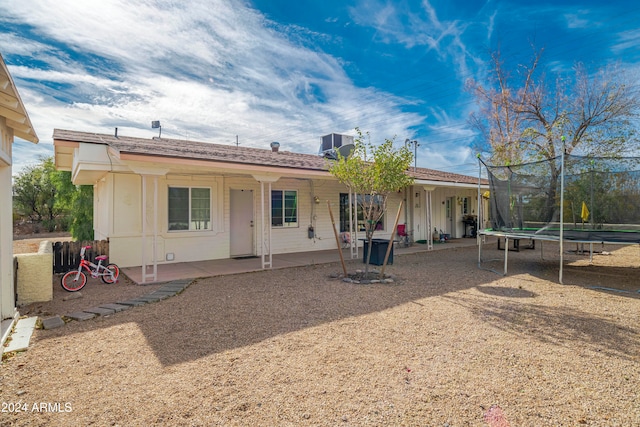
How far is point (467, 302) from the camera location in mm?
5422

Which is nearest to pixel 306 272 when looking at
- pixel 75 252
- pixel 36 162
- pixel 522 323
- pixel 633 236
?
pixel 522 323

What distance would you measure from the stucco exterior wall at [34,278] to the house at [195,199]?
4.95 ft

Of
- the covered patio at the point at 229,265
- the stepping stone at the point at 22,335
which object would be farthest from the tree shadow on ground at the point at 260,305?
the covered patio at the point at 229,265

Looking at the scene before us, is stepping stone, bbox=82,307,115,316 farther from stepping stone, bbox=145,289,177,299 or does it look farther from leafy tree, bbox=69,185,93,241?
leafy tree, bbox=69,185,93,241

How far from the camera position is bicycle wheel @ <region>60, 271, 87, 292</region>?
610 cm

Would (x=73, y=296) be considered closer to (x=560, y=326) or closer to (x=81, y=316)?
(x=81, y=316)

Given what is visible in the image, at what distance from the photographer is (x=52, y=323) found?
4340 mm

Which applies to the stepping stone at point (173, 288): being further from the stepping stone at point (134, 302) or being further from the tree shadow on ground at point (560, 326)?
the tree shadow on ground at point (560, 326)

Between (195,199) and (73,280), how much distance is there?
351cm

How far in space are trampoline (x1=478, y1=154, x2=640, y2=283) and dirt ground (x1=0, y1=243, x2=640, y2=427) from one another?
2.55 metres

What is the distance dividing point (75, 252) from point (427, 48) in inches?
624

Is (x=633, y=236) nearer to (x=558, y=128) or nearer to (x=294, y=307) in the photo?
(x=294, y=307)

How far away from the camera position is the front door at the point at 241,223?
9.89 metres

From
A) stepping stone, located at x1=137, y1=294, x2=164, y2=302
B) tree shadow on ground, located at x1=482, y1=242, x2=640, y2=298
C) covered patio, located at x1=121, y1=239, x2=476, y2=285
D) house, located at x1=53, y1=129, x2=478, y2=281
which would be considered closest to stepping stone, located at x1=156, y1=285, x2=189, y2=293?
stepping stone, located at x1=137, y1=294, x2=164, y2=302
